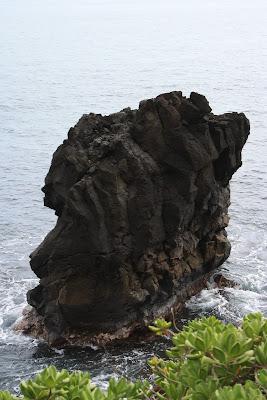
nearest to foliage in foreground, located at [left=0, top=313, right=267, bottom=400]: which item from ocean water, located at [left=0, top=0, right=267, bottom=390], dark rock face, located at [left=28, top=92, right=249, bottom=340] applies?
ocean water, located at [left=0, top=0, right=267, bottom=390]

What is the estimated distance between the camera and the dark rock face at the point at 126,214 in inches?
1197

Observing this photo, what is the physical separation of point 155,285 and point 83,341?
14.9 ft

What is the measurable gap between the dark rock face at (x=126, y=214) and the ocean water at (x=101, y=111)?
183 cm

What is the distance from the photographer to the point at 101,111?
276 feet

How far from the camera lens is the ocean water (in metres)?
30.8

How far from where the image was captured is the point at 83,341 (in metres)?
30.3

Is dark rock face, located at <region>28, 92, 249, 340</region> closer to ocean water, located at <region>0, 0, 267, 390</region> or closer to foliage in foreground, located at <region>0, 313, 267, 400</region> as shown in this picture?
ocean water, located at <region>0, 0, 267, 390</region>

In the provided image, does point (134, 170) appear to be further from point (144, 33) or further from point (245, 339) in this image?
point (144, 33)

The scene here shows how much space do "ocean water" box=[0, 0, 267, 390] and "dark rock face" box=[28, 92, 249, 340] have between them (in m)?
1.83

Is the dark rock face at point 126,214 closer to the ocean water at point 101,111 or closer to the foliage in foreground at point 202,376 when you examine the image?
the ocean water at point 101,111

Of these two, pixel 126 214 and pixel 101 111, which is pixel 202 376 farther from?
pixel 101 111

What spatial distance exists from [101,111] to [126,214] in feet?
180

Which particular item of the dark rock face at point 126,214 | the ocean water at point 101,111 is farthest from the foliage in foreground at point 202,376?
the dark rock face at point 126,214

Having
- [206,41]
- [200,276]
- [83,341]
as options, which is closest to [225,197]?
[200,276]
